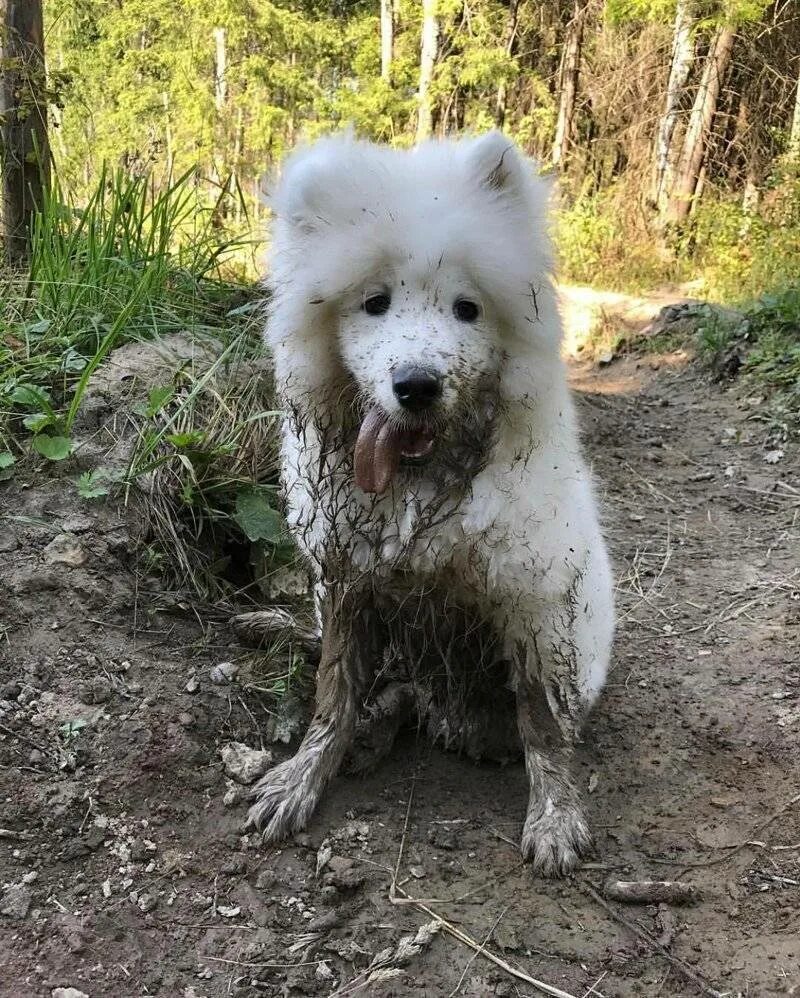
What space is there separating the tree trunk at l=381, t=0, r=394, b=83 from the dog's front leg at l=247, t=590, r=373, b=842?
15.7m

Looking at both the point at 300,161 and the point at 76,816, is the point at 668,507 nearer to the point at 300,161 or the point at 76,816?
the point at 300,161

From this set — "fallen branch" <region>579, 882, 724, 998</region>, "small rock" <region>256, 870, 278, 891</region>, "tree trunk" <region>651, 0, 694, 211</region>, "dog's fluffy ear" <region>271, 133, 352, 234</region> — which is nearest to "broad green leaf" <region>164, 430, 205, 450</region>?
"dog's fluffy ear" <region>271, 133, 352, 234</region>

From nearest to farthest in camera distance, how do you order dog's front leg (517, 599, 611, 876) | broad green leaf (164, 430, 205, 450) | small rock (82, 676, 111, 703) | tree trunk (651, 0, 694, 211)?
dog's front leg (517, 599, 611, 876)
small rock (82, 676, 111, 703)
broad green leaf (164, 430, 205, 450)
tree trunk (651, 0, 694, 211)

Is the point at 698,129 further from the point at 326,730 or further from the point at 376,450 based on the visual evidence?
the point at 326,730

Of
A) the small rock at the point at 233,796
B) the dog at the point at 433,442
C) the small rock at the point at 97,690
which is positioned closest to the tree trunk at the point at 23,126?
the dog at the point at 433,442

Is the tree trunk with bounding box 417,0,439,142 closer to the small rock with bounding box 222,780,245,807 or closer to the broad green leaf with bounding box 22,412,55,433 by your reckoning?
the broad green leaf with bounding box 22,412,55,433

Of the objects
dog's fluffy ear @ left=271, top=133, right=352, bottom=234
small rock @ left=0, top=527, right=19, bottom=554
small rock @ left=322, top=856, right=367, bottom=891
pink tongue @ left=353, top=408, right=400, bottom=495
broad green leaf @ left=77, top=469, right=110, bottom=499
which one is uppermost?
dog's fluffy ear @ left=271, top=133, right=352, bottom=234

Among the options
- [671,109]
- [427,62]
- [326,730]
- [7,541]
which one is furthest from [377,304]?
[427,62]

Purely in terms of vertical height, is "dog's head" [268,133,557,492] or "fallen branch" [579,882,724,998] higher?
"dog's head" [268,133,557,492]

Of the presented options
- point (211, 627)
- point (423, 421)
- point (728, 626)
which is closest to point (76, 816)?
point (211, 627)

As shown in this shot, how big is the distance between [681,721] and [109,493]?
212 centimetres

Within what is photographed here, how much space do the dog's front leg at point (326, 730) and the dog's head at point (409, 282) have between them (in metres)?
0.52

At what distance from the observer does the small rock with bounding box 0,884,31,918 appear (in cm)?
183

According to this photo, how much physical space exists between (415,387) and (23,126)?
3.36 m
